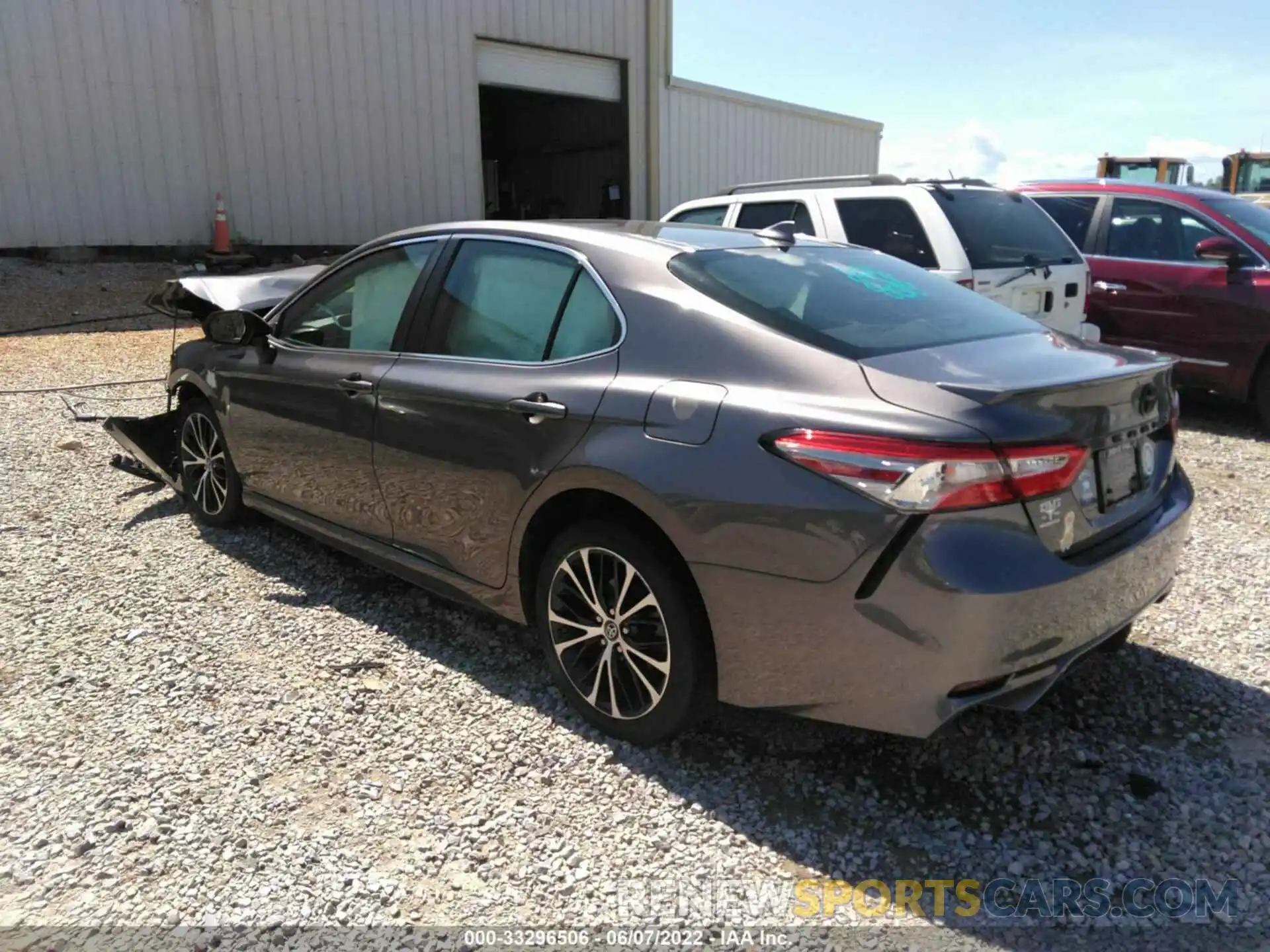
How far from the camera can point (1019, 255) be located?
6.33 metres

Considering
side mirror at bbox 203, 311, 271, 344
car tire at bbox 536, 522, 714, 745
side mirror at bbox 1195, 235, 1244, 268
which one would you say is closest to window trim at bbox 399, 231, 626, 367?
car tire at bbox 536, 522, 714, 745

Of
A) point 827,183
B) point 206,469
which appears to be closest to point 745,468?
point 206,469

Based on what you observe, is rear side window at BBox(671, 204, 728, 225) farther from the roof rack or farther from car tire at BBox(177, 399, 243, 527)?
car tire at BBox(177, 399, 243, 527)

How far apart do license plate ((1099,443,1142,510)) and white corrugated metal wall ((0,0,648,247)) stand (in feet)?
46.1

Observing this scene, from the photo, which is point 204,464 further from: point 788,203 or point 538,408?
point 788,203

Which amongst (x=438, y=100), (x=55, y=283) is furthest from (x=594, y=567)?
(x=438, y=100)

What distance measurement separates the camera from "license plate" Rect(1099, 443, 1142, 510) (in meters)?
2.55

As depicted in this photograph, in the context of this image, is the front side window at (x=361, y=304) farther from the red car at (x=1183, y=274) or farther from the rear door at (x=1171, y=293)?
the rear door at (x=1171, y=293)

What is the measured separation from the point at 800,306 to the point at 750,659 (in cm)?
108

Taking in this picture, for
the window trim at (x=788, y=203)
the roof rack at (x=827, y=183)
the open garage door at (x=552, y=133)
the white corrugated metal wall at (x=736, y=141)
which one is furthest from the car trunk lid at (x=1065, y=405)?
the white corrugated metal wall at (x=736, y=141)

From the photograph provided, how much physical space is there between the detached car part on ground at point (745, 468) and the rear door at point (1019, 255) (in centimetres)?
287

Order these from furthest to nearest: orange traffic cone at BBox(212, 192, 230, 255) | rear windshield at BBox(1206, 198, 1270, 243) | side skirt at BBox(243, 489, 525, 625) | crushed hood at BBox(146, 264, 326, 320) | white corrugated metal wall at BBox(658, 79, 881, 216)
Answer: white corrugated metal wall at BBox(658, 79, 881, 216)
orange traffic cone at BBox(212, 192, 230, 255)
rear windshield at BBox(1206, 198, 1270, 243)
crushed hood at BBox(146, 264, 326, 320)
side skirt at BBox(243, 489, 525, 625)

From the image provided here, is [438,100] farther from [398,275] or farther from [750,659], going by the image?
[750,659]

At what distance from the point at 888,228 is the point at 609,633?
4526mm
